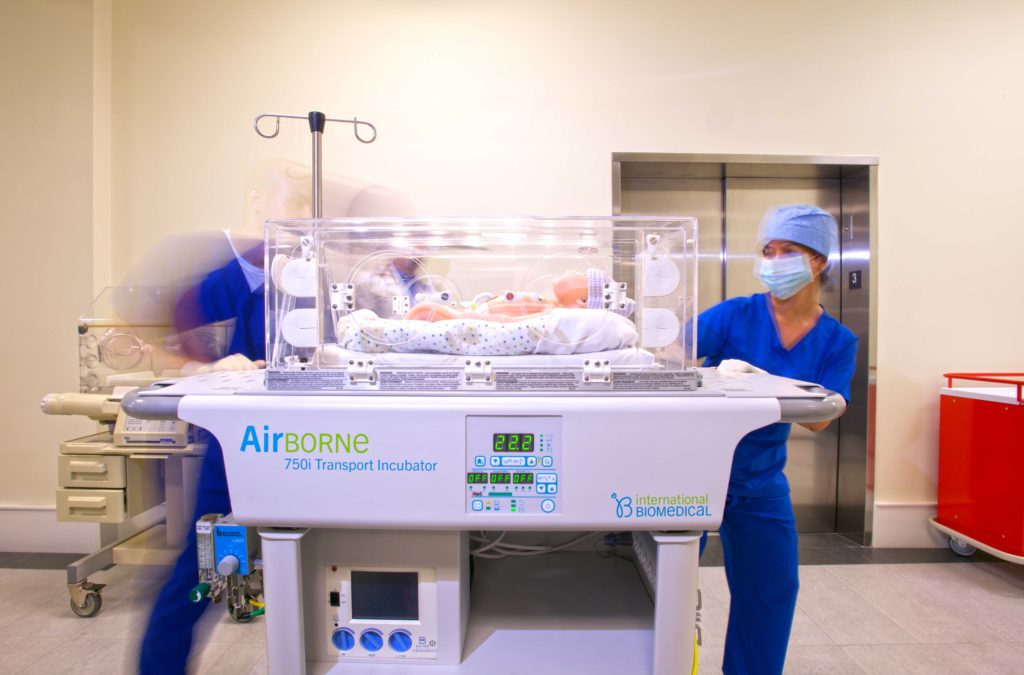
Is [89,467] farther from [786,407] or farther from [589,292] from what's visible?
[786,407]

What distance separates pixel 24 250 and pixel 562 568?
308cm

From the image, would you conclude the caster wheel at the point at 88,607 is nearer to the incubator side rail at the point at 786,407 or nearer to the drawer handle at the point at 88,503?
the drawer handle at the point at 88,503

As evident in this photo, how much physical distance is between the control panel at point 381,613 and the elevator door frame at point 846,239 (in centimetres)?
219

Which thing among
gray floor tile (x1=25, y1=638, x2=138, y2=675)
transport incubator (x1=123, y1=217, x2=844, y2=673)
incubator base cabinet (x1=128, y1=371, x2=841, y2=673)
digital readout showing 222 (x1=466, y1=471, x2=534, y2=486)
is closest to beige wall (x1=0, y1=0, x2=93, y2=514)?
gray floor tile (x1=25, y1=638, x2=138, y2=675)

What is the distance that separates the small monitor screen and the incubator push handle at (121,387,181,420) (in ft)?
1.29

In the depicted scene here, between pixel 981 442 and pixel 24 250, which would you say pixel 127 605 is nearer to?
pixel 24 250

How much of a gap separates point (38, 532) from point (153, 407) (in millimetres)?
2751

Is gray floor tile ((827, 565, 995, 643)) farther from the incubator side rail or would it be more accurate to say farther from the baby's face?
the baby's face

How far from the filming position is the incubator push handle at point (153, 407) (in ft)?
2.61

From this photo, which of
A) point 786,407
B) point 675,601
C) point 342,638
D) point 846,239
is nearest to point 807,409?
point 786,407

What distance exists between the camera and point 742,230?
9.55 ft

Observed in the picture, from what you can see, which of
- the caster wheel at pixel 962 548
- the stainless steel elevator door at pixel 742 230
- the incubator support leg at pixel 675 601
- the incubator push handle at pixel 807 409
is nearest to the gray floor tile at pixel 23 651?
the incubator support leg at pixel 675 601

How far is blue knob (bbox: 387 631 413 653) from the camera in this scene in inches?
34.4

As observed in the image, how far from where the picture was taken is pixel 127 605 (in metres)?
2.17
